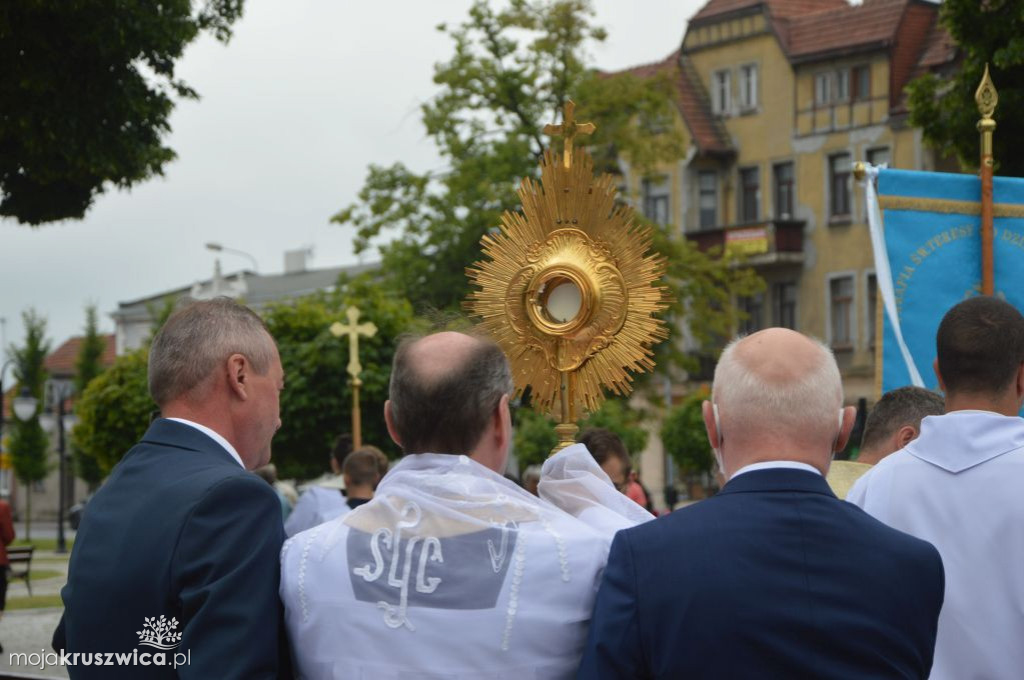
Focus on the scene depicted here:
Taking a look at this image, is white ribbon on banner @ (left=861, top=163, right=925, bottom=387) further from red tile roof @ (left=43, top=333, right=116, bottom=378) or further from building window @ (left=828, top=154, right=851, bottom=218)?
red tile roof @ (left=43, top=333, right=116, bottom=378)

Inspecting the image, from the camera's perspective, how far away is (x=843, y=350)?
40344 millimetres

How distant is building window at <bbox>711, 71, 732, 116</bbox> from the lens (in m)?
42.7

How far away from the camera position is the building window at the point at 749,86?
4209cm

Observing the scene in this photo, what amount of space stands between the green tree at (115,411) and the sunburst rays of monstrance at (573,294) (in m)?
20.7

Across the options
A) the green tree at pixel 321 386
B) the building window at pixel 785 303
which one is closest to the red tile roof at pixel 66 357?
the building window at pixel 785 303

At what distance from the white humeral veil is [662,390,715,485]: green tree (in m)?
32.7

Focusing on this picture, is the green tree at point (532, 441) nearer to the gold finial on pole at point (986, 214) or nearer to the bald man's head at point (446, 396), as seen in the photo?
the gold finial on pole at point (986, 214)

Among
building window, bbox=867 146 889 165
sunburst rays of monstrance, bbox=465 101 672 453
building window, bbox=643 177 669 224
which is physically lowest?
sunburst rays of monstrance, bbox=465 101 672 453

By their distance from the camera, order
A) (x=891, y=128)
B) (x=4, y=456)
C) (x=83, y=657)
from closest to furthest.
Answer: (x=83, y=657) → (x=891, y=128) → (x=4, y=456)

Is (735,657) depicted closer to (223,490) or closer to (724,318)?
(223,490)

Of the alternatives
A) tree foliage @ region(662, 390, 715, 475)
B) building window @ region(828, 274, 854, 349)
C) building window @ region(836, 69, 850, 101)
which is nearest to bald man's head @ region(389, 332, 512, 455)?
tree foliage @ region(662, 390, 715, 475)

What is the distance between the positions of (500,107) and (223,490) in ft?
89.1

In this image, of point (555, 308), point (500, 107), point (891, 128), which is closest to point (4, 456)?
point (500, 107)

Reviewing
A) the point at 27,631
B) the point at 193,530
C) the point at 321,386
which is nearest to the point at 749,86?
the point at 321,386
